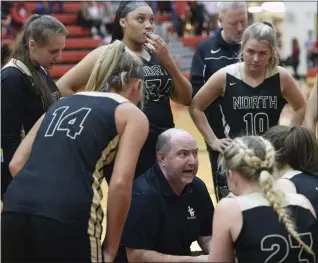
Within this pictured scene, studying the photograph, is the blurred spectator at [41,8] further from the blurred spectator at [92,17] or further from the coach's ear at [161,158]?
the coach's ear at [161,158]

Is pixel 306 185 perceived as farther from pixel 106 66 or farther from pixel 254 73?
pixel 254 73

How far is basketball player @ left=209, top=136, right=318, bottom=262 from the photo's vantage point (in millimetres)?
2723

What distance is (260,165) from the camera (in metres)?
2.80

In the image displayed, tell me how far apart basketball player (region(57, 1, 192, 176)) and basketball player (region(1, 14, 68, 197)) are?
38 centimetres

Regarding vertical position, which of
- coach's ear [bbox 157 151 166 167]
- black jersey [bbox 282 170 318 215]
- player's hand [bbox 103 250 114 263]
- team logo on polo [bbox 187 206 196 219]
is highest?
coach's ear [bbox 157 151 166 167]

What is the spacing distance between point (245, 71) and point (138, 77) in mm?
1541

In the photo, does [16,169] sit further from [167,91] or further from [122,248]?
[167,91]

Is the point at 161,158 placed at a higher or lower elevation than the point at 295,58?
higher

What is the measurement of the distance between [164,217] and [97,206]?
702 millimetres

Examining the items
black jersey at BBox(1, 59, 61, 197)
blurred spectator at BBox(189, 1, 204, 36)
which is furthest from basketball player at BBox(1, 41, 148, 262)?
blurred spectator at BBox(189, 1, 204, 36)

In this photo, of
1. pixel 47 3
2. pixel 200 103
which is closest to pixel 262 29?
pixel 200 103

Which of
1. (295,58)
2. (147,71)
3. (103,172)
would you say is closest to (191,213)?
(103,172)

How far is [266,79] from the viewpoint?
4.32 metres

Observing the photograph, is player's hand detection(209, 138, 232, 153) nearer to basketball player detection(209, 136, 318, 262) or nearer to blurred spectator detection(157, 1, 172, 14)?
basketball player detection(209, 136, 318, 262)
